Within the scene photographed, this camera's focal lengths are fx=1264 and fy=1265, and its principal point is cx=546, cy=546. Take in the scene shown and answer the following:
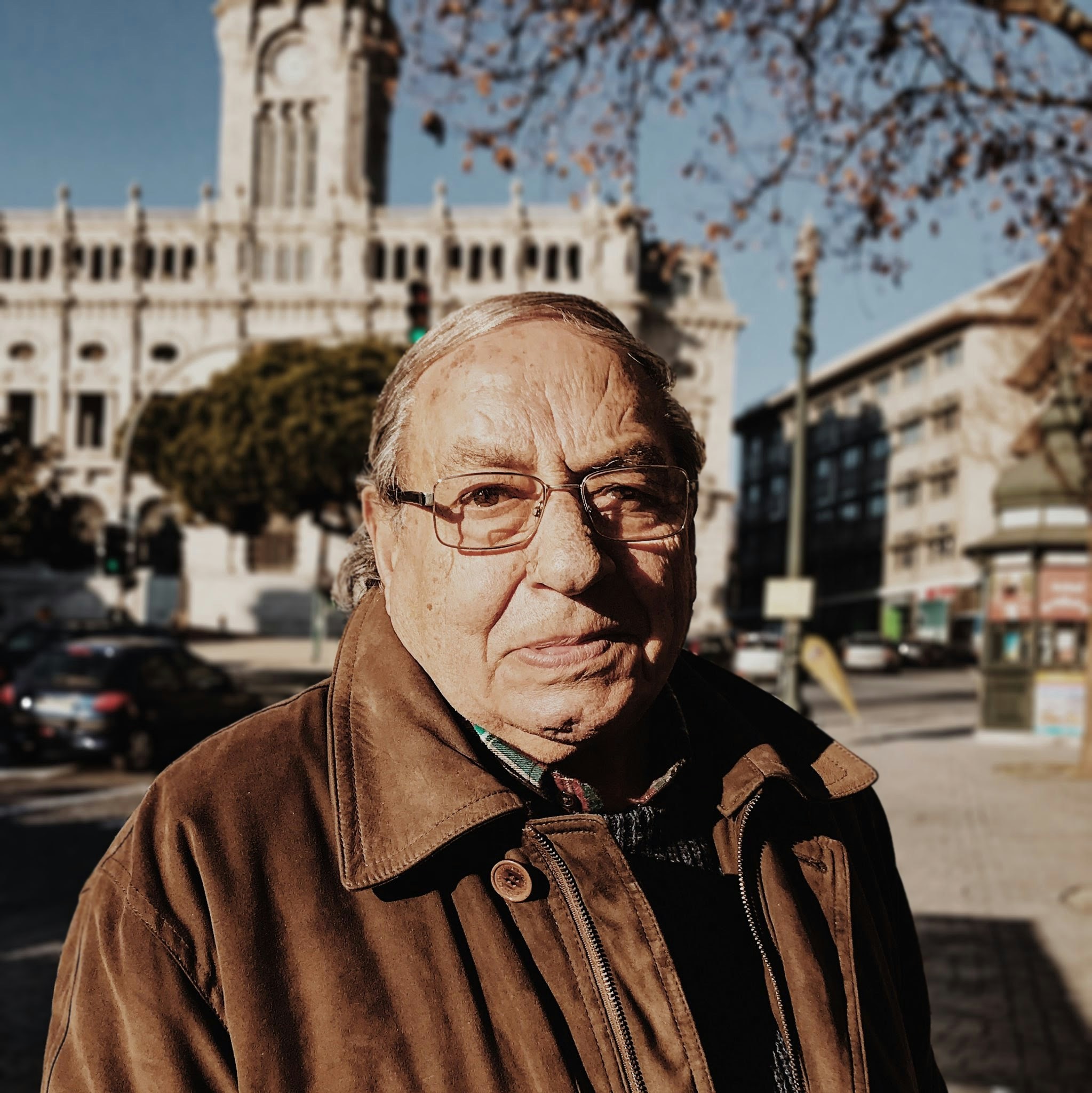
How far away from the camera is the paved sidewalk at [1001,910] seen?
5176mm

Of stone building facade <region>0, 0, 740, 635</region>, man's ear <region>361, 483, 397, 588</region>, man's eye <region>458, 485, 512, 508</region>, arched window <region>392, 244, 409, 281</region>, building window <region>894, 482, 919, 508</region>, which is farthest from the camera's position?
building window <region>894, 482, 919, 508</region>

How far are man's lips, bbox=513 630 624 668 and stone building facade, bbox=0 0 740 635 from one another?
183ft

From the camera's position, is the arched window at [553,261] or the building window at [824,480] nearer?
the arched window at [553,261]

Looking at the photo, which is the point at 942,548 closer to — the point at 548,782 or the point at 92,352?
the point at 92,352

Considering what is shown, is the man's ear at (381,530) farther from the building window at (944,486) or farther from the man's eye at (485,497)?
the building window at (944,486)

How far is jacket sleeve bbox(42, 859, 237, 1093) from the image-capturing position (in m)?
1.45

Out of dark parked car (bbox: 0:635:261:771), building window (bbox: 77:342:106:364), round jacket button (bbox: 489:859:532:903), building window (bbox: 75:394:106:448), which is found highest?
building window (bbox: 77:342:106:364)

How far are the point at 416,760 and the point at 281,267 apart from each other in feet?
202

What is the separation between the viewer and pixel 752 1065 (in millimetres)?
1631

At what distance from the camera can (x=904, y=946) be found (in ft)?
6.71

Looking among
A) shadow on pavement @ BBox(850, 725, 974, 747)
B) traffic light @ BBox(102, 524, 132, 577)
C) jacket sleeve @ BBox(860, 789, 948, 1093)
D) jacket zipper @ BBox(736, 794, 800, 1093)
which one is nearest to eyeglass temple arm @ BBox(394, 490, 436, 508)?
jacket zipper @ BBox(736, 794, 800, 1093)

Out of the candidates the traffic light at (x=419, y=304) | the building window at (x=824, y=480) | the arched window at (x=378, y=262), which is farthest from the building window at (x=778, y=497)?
the traffic light at (x=419, y=304)

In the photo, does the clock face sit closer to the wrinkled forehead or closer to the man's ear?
the man's ear

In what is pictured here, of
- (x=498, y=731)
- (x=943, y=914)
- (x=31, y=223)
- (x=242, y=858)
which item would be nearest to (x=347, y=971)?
(x=242, y=858)
